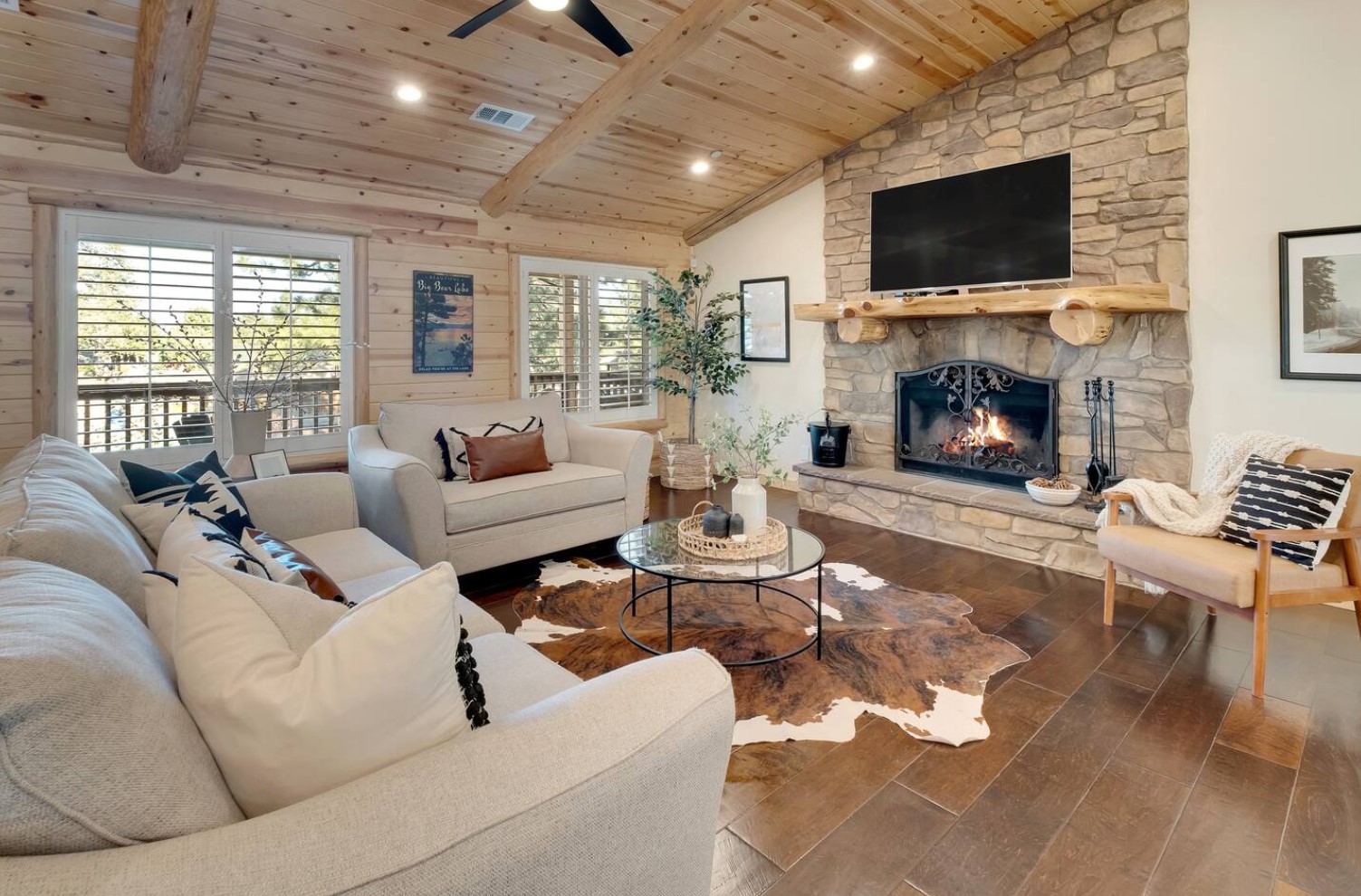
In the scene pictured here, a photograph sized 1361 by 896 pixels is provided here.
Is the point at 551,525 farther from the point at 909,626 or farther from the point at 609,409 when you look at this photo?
the point at 609,409

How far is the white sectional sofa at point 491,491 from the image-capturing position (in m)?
3.50

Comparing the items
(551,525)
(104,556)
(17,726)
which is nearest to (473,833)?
(17,726)

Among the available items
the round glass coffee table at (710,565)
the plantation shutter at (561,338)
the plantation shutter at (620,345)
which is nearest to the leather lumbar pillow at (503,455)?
the round glass coffee table at (710,565)

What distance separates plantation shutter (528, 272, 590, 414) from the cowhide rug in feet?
7.84

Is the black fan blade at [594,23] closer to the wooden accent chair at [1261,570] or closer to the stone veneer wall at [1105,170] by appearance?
the stone veneer wall at [1105,170]

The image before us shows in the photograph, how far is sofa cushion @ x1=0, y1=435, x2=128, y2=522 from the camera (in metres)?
1.90

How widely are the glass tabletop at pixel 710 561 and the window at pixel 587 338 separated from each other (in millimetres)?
3170

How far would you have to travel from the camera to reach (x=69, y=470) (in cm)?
198

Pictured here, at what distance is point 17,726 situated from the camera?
2.34 feet

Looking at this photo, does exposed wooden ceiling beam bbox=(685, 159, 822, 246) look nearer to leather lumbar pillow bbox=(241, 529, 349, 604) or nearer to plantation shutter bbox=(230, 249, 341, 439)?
plantation shutter bbox=(230, 249, 341, 439)

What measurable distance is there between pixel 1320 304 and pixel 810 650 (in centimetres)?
311

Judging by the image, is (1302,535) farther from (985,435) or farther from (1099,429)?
(985,435)

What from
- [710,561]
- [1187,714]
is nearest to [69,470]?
[710,561]

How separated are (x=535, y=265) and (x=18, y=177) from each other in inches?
123
